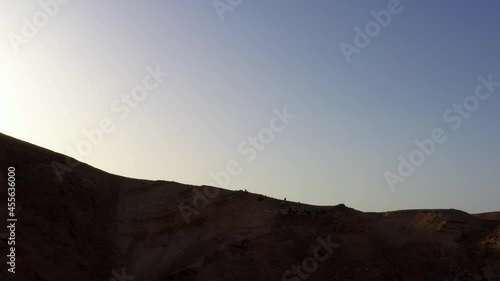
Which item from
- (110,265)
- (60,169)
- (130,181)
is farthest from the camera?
(130,181)

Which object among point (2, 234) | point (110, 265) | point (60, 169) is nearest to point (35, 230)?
point (2, 234)

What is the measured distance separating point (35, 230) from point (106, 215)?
158 inches

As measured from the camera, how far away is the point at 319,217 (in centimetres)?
1794

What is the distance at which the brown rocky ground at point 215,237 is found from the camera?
15.1 meters

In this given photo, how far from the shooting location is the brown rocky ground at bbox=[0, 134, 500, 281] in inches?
595

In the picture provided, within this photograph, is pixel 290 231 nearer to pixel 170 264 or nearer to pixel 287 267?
pixel 287 267

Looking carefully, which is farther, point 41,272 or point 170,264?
point 170,264

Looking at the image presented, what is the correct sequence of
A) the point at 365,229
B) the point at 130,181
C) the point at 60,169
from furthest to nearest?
the point at 130,181, the point at 60,169, the point at 365,229

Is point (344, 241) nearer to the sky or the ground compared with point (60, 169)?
nearer to the ground

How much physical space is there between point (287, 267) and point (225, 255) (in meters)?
2.13

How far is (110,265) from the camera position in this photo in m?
16.5

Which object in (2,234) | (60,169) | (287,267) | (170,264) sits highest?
(60,169)

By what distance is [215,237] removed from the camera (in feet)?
56.3

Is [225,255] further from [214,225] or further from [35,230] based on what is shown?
[35,230]
